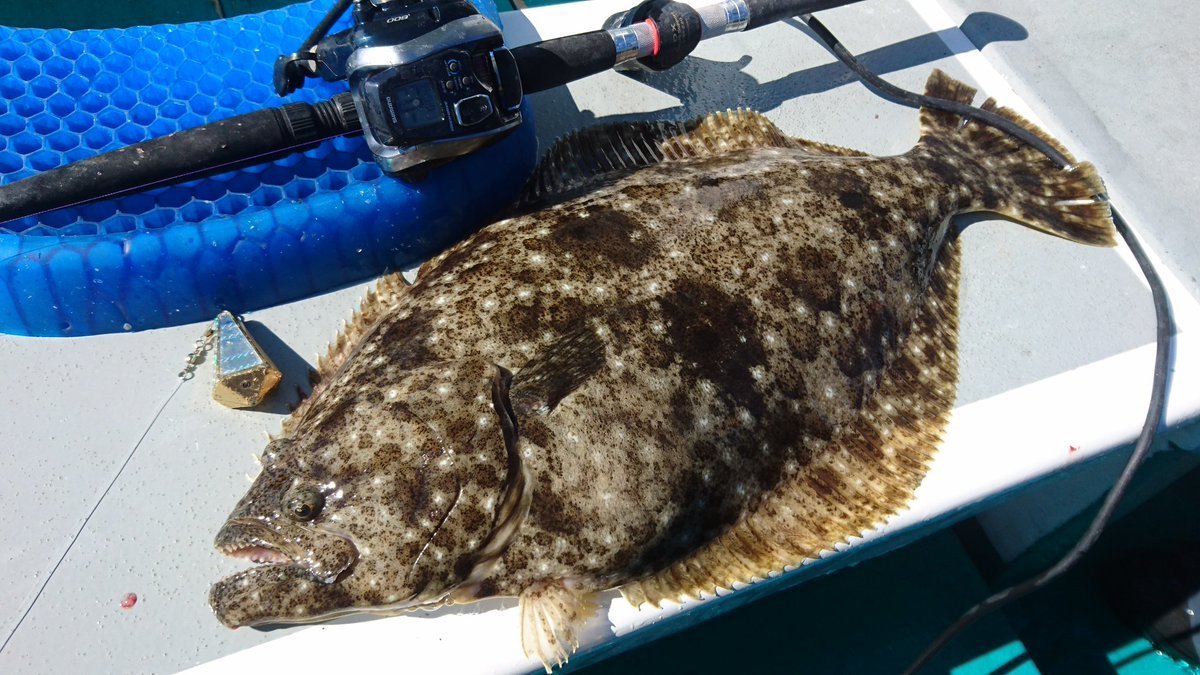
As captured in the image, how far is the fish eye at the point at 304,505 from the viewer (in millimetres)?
1916

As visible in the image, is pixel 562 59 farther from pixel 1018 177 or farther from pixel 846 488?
pixel 1018 177

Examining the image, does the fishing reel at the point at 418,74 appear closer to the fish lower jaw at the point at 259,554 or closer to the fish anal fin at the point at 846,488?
the fish lower jaw at the point at 259,554

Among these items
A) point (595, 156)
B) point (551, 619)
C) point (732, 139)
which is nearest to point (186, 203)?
point (595, 156)

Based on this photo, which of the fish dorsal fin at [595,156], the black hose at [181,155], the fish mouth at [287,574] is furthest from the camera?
the fish dorsal fin at [595,156]

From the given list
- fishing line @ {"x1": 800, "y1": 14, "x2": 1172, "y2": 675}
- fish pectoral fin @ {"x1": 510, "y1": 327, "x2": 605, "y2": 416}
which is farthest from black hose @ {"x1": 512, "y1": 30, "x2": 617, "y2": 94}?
fishing line @ {"x1": 800, "y1": 14, "x2": 1172, "y2": 675}

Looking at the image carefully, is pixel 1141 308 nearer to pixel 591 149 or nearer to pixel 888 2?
pixel 888 2

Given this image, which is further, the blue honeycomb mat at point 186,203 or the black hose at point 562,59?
the black hose at point 562,59

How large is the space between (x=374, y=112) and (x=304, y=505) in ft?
3.51

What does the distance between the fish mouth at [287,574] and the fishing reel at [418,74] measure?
108cm

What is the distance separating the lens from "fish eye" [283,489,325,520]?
1916 millimetres

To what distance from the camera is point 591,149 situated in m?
2.90

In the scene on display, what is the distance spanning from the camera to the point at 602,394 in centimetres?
214

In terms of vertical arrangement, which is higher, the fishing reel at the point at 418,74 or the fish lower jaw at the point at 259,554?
the fishing reel at the point at 418,74

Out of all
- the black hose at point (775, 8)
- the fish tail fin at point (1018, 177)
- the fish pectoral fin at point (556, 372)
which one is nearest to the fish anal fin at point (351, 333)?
the fish pectoral fin at point (556, 372)
